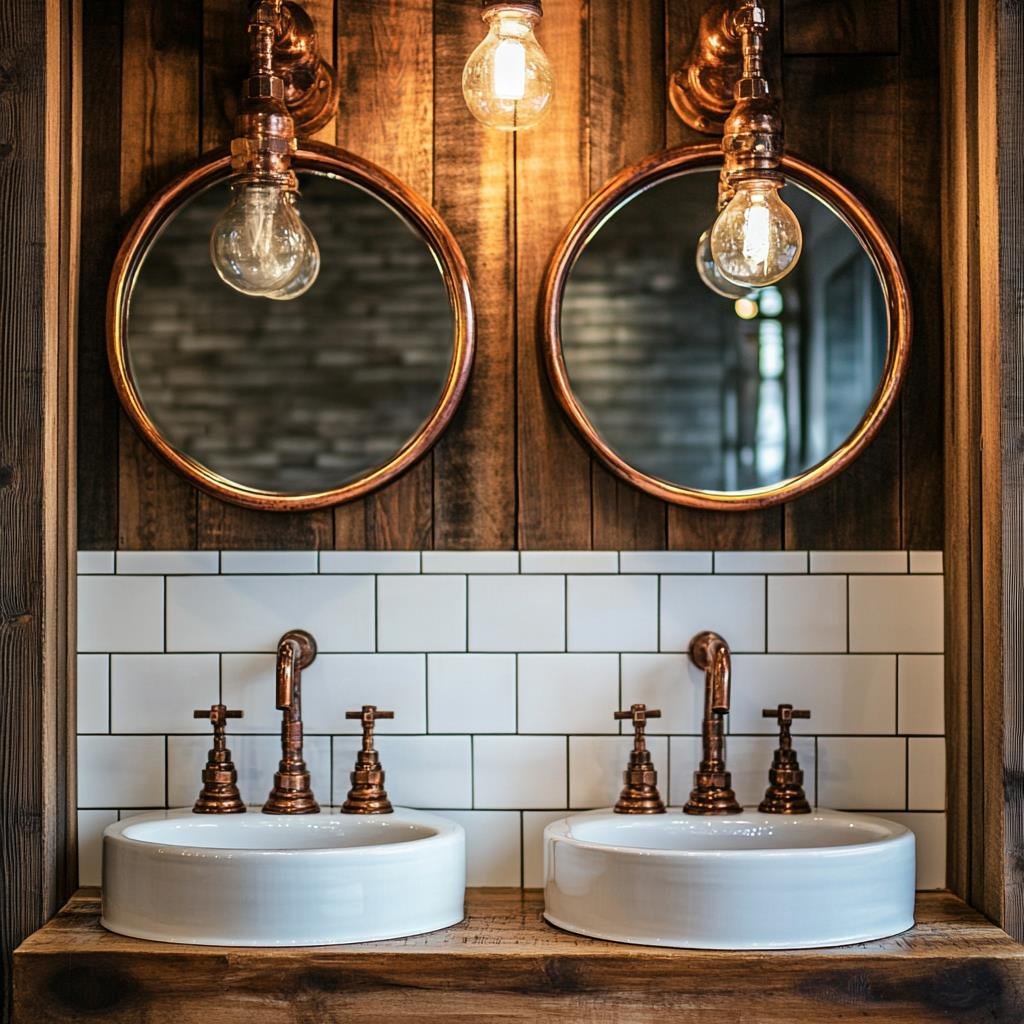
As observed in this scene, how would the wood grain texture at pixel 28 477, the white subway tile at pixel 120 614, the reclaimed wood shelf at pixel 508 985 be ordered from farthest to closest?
the white subway tile at pixel 120 614
the wood grain texture at pixel 28 477
the reclaimed wood shelf at pixel 508 985

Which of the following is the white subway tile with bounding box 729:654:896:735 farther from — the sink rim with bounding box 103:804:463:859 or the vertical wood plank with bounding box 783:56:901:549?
the sink rim with bounding box 103:804:463:859

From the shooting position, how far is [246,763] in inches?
73.3

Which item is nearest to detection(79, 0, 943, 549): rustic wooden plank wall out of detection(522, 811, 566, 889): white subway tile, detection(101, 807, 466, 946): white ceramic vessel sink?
detection(522, 811, 566, 889): white subway tile

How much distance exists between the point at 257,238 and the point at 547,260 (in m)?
0.42

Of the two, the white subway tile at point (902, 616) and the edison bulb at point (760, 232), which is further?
the white subway tile at point (902, 616)

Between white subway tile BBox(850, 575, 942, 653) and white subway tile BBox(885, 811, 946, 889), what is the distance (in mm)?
241

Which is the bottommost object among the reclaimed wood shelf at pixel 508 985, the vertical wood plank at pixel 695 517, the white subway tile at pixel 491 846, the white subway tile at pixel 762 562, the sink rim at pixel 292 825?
the reclaimed wood shelf at pixel 508 985

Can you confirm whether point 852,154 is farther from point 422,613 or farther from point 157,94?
point 157,94

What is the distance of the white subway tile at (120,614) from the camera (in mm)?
1871

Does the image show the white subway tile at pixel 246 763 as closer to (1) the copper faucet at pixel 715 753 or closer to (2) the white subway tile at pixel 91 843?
(2) the white subway tile at pixel 91 843

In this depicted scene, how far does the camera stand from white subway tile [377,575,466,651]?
1.87 metres

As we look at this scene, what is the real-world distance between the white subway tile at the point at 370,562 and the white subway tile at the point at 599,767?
0.36 meters

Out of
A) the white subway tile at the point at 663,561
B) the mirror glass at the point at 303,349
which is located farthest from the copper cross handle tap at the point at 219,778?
the white subway tile at the point at 663,561

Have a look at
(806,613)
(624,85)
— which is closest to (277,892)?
(806,613)
